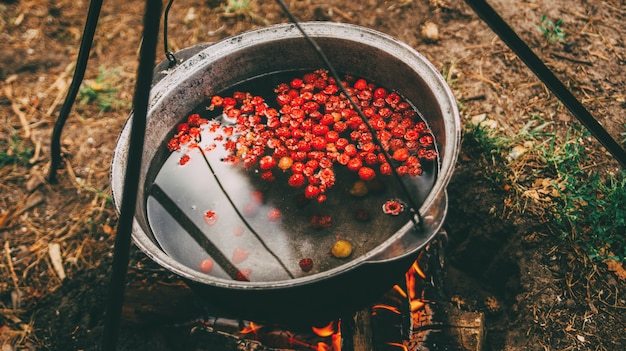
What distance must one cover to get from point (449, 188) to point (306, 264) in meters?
1.03

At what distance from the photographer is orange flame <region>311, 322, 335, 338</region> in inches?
78.2

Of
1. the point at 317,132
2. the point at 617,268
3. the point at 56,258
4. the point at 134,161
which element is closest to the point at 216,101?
the point at 317,132

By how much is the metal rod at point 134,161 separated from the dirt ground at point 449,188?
32.2 inches

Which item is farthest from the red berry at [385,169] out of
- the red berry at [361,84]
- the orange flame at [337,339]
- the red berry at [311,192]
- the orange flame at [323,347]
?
the orange flame at [323,347]

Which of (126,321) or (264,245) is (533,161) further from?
(126,321)

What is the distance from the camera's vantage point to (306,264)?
70.6 inches

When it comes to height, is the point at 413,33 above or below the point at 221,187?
below

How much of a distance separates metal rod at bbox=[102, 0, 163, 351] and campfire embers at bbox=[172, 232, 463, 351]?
2.19 feet

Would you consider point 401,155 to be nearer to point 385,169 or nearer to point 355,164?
point 385,169

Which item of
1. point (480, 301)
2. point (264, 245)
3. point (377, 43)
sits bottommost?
point (480, 301)

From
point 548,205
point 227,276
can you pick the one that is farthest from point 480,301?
point 227,276

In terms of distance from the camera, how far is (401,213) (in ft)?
6.08

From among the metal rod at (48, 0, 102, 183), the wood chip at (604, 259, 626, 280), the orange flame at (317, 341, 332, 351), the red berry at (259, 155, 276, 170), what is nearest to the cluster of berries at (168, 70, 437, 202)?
the red berry at (259, 155, 276, 170)

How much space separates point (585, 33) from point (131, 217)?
120 inches
